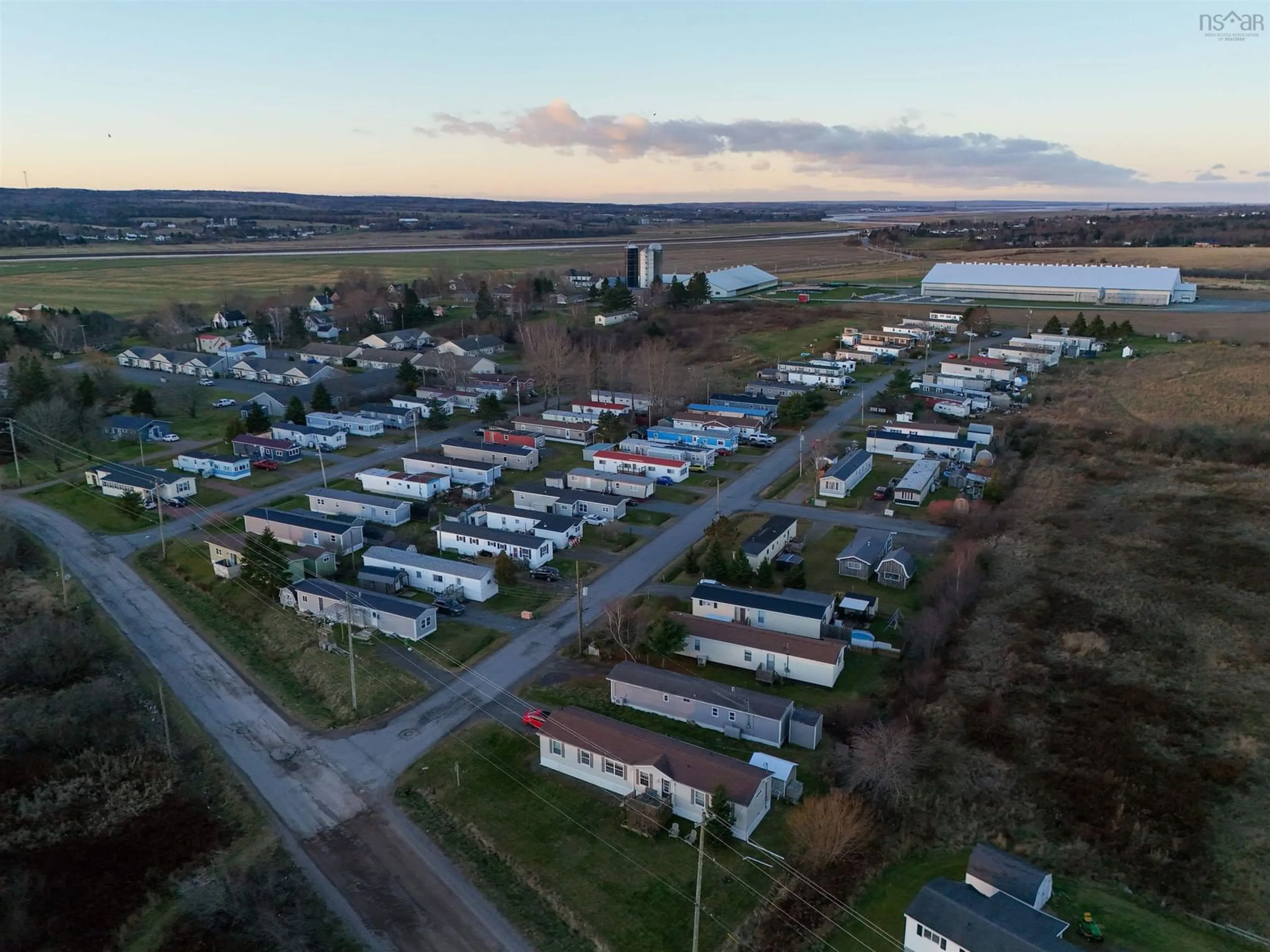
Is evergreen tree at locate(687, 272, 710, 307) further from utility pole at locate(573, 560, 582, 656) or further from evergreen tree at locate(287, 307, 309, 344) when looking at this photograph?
utility pole at locate(573, 560, 582, 656)

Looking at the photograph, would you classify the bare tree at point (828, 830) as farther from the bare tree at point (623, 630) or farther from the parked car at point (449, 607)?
the parked car at point (449, 607)

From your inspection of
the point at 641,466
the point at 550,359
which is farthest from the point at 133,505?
the point at 550,359

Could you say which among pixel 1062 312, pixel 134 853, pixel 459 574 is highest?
pixel 1062 312

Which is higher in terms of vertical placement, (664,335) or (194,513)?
(664,335)

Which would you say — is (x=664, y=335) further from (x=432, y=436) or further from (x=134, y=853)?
(x=134, y=853)

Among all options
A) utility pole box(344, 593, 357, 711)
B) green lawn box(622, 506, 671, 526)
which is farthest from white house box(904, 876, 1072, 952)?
green lawn box(622, 506, 671, 526)

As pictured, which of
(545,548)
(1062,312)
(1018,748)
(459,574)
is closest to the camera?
(1018,748)

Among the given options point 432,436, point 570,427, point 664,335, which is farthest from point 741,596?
point 664,335
